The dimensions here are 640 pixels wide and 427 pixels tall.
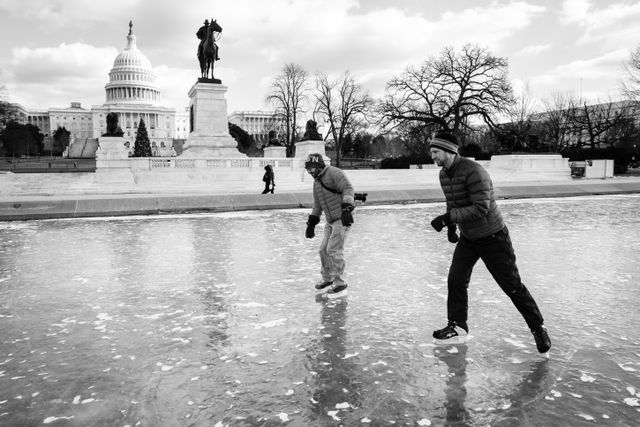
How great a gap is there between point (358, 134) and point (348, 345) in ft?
237

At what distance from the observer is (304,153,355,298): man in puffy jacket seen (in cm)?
612

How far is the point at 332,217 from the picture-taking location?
6293mm

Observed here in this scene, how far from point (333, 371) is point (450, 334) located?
1.23 metres

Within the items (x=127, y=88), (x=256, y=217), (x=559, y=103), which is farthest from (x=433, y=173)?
(x=127, y=88)

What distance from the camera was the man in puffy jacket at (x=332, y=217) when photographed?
612cm

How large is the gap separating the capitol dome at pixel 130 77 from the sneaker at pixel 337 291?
128 m

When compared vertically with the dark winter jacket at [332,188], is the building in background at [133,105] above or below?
above

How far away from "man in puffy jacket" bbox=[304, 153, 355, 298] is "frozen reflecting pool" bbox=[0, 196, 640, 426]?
29cm

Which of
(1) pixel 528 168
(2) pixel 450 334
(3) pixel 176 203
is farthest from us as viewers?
(1) pixel 528 168

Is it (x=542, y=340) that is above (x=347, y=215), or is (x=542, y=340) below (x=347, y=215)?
below

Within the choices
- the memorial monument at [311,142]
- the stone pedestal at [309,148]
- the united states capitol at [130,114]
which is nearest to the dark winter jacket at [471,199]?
the stone pedestal at [309,148]

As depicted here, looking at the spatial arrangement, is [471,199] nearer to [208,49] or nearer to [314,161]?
[314,161]

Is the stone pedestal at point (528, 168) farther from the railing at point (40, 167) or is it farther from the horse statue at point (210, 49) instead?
the railing at point (40, 167)

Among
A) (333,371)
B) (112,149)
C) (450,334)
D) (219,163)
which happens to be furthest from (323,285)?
(112,149)
